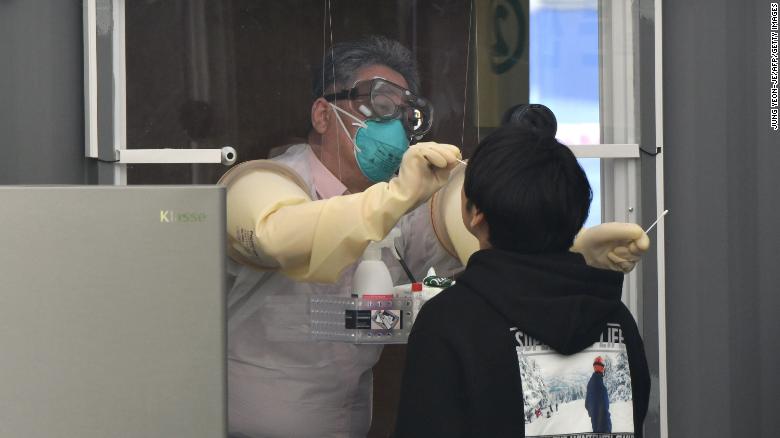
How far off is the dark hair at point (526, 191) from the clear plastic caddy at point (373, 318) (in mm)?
753

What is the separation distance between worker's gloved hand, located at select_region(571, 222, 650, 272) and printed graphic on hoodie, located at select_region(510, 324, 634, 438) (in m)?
0.58

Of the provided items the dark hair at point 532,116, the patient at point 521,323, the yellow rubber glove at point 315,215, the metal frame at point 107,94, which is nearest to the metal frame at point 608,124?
the metal frame at point 107,94

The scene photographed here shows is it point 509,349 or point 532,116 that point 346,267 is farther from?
point 509,349

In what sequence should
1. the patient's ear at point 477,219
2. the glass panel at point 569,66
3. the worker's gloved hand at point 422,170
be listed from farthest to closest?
the glass panel at point 569,66, the worker's gloved hand at point 422,170, the patient's ear at point 477,219

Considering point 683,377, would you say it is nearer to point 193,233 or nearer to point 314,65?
point 314,65

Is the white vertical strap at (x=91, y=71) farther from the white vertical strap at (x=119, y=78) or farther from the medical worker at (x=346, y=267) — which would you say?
the medical worker at (x=346, y=267)

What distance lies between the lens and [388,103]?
7.78ft

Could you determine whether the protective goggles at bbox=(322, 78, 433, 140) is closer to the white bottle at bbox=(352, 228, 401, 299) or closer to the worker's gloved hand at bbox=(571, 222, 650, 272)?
the white bottle at bbox=(352, 228, 401, 299)

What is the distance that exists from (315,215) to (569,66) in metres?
0.82

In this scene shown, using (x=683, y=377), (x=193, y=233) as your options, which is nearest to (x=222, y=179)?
(x=193, y=233)

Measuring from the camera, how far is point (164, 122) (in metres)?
2.46

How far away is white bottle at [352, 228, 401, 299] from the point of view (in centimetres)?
231

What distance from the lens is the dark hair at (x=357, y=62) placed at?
95.0 inches

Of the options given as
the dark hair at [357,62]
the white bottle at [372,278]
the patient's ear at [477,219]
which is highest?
the dark hair at [357,62]
